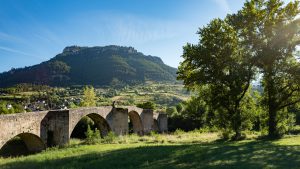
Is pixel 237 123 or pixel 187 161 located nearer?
pixel 187 161

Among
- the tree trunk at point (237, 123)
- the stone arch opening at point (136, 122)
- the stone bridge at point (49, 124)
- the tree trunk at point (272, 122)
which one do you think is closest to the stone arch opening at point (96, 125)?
the stone bridge at point (49, 124)

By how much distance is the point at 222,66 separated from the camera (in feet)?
85.7

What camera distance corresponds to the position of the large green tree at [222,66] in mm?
25844

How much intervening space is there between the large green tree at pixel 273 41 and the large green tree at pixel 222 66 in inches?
33.9

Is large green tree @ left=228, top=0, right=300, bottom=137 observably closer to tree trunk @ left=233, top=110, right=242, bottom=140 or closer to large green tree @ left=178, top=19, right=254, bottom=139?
large green tree @ left=178, top=19, right=254, bottom=139

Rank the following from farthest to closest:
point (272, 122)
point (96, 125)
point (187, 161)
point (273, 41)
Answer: point (96, 125) < point (272, 122) < point (273, 41) < point (187, 161)

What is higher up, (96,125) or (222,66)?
(222,66)

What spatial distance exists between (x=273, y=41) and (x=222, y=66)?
4.45 metres

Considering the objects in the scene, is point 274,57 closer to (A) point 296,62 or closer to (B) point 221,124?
(A) point 296,62

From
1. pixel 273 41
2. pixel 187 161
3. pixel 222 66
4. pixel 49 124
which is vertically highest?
pixel 273 41

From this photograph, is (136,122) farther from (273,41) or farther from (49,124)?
(273,41)

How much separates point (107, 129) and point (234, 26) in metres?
18.8

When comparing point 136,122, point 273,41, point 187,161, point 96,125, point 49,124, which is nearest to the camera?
point 187,161

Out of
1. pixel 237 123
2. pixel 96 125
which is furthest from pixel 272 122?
pixel 96 125
